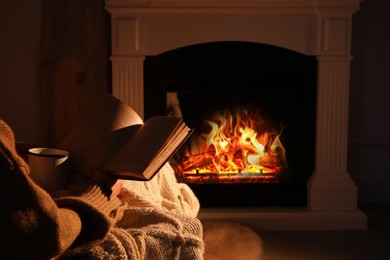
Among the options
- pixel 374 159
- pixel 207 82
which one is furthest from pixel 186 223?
pixel 374 159

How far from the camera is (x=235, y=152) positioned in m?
3.13

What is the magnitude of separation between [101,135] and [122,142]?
0.05 metres

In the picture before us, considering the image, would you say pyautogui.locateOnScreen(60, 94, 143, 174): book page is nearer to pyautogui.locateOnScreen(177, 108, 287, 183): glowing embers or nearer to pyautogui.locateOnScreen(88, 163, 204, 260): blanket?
pyautogui.locateOnScreen(88, 163, 204, 260): blanket

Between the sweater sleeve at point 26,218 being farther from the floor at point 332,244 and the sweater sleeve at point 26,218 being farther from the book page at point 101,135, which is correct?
the floor at point 332,244

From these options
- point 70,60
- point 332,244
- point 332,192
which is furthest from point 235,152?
point 70,60

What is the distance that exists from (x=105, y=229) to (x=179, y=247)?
18 cm

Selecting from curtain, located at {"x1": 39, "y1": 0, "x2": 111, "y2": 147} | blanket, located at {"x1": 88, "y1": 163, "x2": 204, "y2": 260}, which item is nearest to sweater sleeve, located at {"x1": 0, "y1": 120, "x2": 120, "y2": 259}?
blanket, located at {"x1": 88, "y1": 163, "x2": 204, "y2": 260}

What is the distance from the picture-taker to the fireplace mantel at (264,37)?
293 centimetres

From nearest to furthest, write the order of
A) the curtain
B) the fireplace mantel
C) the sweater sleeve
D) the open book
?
the sweater sleeve < the open book < the fireplace mantel < the curtain

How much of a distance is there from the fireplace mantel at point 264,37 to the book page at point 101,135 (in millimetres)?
1677

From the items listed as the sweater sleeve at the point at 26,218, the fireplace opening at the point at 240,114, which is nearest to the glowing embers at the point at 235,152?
the fireplace opening at the point at 240,114

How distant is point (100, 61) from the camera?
3.08 meters

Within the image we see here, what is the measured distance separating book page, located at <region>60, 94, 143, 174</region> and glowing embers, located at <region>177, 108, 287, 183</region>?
5.98ft

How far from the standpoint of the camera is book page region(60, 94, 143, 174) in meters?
1.21
